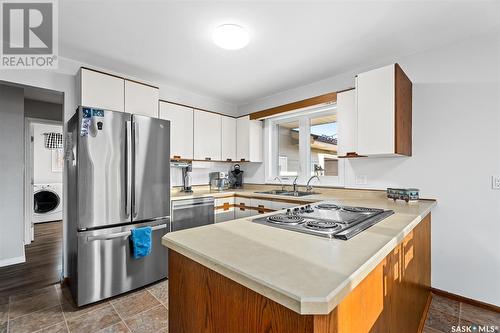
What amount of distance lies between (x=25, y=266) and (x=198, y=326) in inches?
129

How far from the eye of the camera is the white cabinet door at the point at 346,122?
2.59m

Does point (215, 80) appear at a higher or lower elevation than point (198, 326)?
higher

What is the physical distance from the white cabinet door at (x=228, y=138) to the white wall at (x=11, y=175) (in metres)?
2.74

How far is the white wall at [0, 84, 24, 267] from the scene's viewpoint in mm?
3006

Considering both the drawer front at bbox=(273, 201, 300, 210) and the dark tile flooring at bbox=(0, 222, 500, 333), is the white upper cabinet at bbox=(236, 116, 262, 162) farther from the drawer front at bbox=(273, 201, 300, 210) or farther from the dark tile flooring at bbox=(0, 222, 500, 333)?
the dark tile flooring at bbox=(0, 222, 500, 333)

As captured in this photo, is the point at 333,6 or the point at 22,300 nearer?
the point at 333,6

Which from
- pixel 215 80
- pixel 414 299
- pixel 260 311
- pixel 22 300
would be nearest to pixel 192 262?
pixel 260 311

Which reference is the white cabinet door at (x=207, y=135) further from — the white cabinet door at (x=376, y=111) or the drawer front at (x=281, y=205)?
the white cabinet door at (x=376, y=111)

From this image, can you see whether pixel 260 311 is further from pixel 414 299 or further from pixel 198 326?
pixel 414 299

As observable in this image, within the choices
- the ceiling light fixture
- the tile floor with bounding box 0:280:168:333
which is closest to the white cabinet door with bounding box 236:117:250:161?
the ceiling light fixture

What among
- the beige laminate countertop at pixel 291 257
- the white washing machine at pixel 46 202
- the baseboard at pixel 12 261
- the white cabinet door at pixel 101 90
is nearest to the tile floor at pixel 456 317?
the beige laminate countertop at pixel 291 257

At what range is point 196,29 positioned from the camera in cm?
199

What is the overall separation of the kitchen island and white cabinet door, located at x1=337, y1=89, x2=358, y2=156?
1.39 metres

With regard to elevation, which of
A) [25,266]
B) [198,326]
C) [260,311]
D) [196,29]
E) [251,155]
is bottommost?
[25,266]
